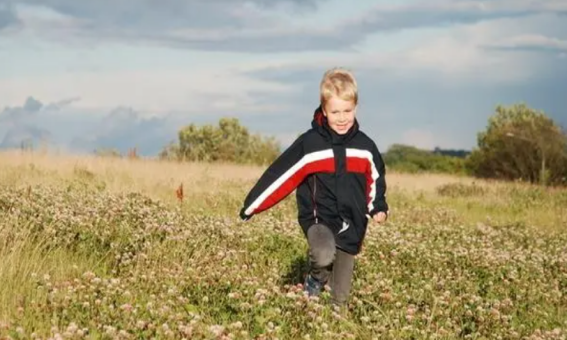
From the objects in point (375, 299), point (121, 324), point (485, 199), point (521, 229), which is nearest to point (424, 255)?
point (375, 299)

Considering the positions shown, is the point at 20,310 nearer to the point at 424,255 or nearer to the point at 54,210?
the point at 54,210

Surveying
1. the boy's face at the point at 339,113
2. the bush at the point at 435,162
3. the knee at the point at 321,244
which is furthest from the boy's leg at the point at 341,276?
→ the bush at the point at 435,162

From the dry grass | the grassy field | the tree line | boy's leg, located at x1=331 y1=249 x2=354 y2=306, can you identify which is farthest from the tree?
boy's leg, located at x1=331 y1=249 x2=354 y2=306

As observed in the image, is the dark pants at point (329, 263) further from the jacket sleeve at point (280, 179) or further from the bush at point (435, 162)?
the bush at point (435, 162)

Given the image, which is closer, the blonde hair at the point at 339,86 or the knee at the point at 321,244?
the blonde hair at the point at 339,86

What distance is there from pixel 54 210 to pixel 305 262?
3.37 metres

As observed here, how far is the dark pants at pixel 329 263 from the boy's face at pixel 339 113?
2.97 feet

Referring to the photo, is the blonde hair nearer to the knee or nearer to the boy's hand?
the boy's hand

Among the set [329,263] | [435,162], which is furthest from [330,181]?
[435,162]

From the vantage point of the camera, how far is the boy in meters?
7.77

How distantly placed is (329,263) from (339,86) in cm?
160

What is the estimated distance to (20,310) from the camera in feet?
21.2

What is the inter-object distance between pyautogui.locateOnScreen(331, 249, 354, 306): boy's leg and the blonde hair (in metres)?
1.45

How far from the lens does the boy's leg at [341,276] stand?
8.05m
